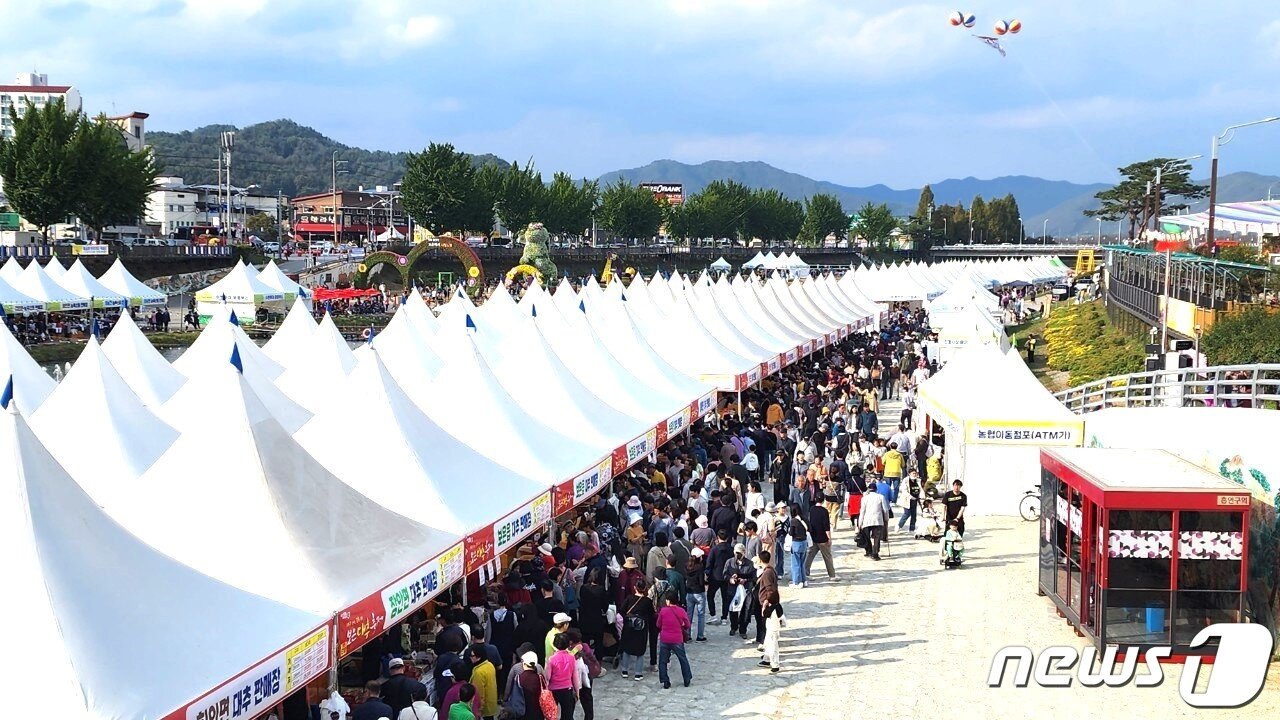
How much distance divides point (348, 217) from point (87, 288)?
10941cm

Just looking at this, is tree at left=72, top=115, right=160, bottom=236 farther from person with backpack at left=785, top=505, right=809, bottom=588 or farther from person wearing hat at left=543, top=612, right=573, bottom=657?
person wearing hat at left=543, top=612, right=573, bottom=657

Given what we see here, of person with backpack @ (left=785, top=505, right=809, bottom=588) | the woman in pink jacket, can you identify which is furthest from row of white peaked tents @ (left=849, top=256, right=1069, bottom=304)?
the woman in pink jacket

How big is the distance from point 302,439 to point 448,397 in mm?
2660

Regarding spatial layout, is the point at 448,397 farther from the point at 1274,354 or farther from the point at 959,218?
the point at 959,218

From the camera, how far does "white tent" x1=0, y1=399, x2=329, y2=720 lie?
6.57 m

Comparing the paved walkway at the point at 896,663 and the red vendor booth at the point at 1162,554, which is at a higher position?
the red vendor booth at the point at 1162,554

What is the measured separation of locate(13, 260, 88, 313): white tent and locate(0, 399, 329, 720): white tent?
1449 inches

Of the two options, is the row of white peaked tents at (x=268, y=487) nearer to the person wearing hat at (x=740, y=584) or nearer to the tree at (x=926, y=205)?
the person wearing hat at (x=740, y=584)

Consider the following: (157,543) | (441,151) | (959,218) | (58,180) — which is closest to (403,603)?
(157,543)

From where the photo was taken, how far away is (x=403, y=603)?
30.5 ft

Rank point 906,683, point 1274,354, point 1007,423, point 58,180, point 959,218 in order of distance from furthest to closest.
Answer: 1. point 959,218
2. point 58,180
3. point 1274,354
4. point 1007,423
5. point 906,683

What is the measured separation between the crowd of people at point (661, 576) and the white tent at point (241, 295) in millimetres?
29675

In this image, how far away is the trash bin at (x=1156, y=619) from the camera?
35.3 ft

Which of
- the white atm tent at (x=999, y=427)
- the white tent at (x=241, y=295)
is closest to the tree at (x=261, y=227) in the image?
the white tent at (x=241, y=295)
